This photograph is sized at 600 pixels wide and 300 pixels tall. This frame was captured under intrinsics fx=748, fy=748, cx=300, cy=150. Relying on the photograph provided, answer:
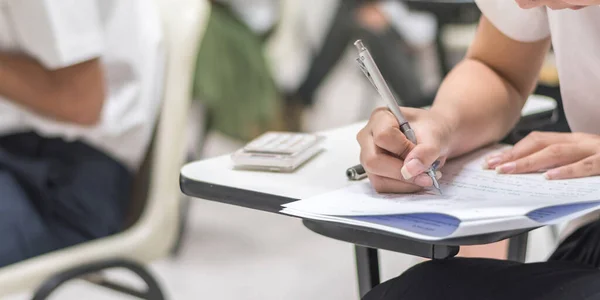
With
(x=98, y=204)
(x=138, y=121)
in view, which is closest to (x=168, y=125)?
(x=138, y=121)

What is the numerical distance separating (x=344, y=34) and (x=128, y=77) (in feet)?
7.96

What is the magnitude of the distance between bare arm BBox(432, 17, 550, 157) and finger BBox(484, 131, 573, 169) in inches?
2.0

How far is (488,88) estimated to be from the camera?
0.94 m

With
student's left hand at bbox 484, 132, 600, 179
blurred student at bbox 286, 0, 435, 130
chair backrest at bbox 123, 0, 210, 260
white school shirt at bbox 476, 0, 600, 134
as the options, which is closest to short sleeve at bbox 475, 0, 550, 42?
white school shirt at bbox 476, 0, 600, 134

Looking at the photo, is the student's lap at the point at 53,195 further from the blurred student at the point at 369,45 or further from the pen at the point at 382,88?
the blurred student at the point at 369,45

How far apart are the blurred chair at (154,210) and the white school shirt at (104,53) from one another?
3 cm

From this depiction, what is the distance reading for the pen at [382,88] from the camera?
69cm

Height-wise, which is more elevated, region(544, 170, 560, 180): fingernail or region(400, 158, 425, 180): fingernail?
region(400, 158, 425, 180): fingernail

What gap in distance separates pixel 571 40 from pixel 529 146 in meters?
0.18

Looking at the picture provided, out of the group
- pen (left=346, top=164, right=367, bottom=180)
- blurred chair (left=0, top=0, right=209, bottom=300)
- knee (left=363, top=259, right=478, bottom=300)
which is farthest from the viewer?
blurred chair (left=0, top=0, right=209, bottom=300)

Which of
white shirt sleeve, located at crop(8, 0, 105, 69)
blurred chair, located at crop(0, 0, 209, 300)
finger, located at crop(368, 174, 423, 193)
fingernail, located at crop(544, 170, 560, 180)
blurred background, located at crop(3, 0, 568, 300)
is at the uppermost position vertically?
white shirt sleeve, located at crop(8, 0, 105, 69)

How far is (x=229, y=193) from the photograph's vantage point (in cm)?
75

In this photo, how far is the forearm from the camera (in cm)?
85

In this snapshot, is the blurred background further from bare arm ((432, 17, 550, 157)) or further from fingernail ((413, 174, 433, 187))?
fingernail ((413, 174, 433, 187))
